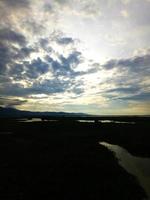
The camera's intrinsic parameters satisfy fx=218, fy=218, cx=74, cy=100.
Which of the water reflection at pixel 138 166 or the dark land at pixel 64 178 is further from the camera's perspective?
the water reflection at pixel 138 166

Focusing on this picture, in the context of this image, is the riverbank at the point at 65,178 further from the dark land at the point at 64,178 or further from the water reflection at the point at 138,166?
the water reflection at the point at 138,166

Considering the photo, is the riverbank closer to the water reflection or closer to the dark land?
the dark land

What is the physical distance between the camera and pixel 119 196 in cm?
1517

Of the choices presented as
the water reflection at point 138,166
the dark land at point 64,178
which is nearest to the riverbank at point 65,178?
the dark land at point 64,178

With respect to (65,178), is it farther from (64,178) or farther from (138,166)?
(138,166)

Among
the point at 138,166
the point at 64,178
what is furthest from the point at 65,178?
the point at 138,166

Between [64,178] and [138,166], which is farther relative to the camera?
[138,166]

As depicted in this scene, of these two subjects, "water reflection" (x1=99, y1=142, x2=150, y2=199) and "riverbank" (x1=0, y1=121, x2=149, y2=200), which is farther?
"water reflection" (x1=99, y1=142, x2=150, y2=199)

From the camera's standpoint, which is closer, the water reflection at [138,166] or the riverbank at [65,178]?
the riverbank at [65,178]

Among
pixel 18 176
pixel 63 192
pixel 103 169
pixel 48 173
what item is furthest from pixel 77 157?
pixel 63 192

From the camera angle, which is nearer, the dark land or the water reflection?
the dark land

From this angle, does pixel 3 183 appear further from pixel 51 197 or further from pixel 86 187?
pixel 86 187

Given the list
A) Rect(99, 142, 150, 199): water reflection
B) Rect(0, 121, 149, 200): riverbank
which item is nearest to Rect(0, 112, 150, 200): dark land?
Rect(0, 121, 149, 200): riverbank

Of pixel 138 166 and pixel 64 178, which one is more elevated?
pixel 138 166
